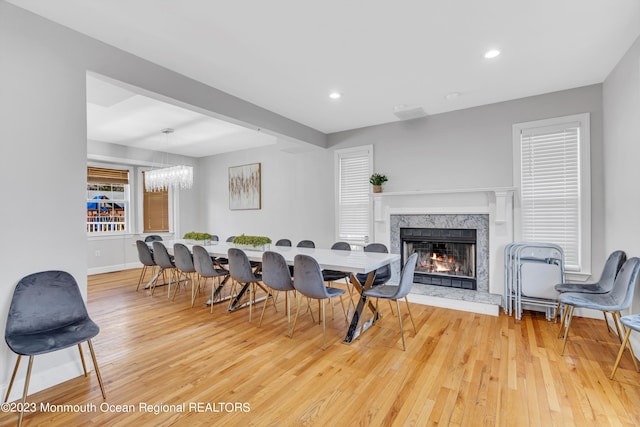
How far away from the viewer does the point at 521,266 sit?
3648 millimetres

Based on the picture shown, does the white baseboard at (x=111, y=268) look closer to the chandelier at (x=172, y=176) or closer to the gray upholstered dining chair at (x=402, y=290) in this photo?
the chandelier at (x=172, y=176)

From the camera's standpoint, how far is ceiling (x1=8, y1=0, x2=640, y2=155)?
222cm

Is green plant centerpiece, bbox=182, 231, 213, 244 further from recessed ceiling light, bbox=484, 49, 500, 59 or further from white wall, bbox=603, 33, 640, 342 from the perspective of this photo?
white wall, bbox=603, 33, 640, 342

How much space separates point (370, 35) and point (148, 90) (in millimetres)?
2095

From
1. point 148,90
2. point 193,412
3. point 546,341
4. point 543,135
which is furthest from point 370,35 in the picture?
point 546,341

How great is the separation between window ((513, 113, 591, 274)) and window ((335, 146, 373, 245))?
7.01ft

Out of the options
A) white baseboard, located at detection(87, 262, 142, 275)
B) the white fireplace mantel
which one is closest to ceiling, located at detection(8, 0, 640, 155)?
the white fireplace mantel

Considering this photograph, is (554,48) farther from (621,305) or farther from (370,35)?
(621,305)

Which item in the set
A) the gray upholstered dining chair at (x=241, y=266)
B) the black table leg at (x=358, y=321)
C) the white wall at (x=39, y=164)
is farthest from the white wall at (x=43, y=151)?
the black table leg at (x=358, y=321)

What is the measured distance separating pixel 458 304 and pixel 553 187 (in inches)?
72.5

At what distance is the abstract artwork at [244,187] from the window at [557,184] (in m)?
4.73

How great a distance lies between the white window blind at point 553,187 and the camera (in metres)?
3.67

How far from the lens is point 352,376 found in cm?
234

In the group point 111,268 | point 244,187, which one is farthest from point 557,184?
point 111,268
